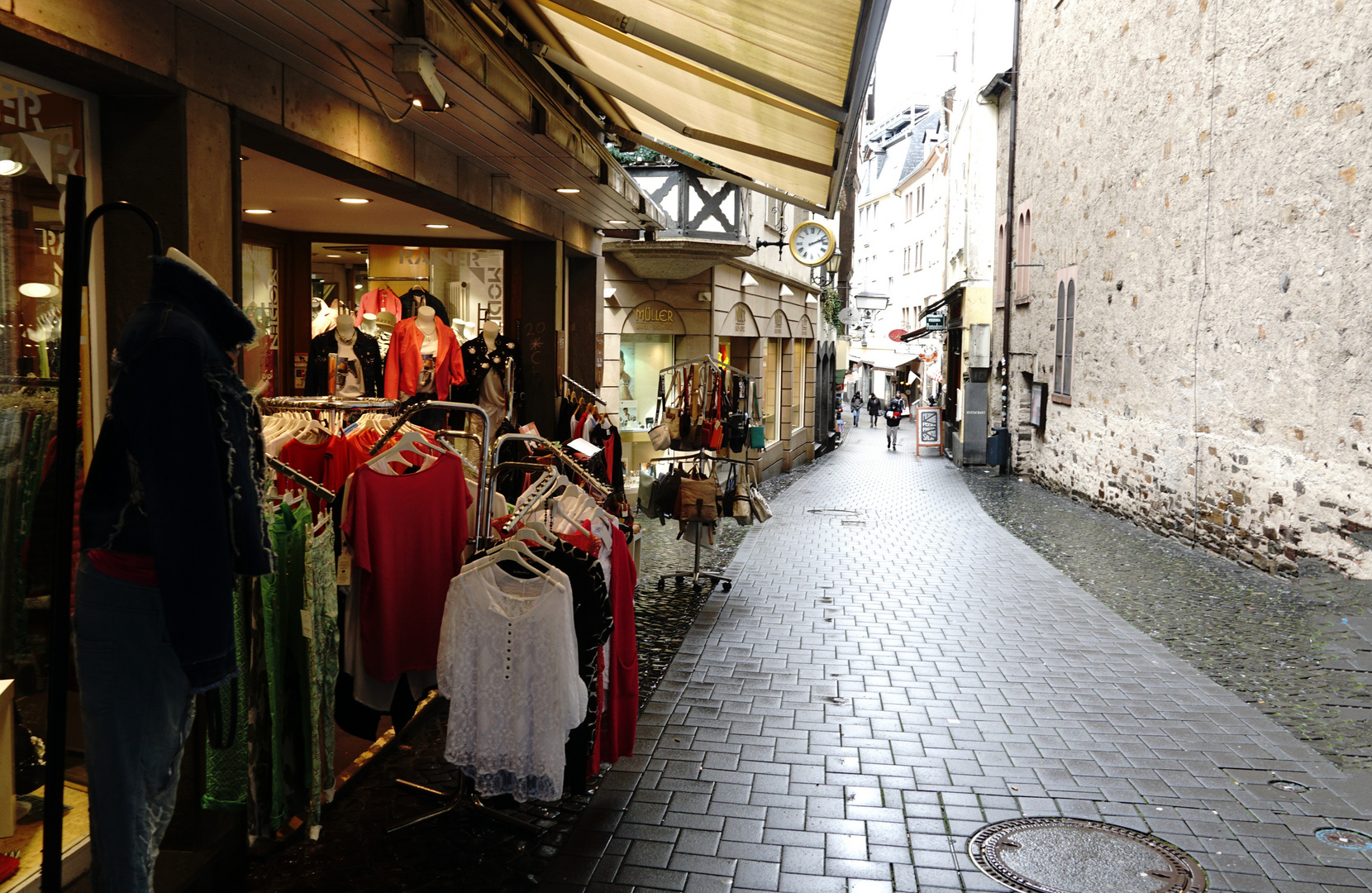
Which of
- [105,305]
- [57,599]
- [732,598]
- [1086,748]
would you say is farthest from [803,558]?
[57,599]

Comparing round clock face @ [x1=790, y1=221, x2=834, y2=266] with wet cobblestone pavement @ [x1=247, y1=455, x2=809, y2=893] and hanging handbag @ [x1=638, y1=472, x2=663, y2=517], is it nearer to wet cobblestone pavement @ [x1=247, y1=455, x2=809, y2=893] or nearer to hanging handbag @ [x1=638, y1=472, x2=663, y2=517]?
hanging handbag @ [x1=638, y1=472, x2=663, y2=517]

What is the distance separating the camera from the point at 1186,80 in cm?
1227

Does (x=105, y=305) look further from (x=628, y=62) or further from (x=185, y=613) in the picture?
(x=628, y=62)

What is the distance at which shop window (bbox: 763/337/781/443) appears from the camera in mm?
22906

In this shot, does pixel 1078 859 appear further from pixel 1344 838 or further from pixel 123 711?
pixel 123 711

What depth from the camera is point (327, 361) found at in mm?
7430

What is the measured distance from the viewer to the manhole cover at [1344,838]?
4188 millimetres

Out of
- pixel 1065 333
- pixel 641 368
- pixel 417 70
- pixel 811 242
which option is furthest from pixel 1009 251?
pixel 417 70

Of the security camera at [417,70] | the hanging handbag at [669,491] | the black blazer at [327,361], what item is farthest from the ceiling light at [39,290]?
the hanging handbag at [669,491]

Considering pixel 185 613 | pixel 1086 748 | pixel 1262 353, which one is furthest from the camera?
pixel 1262 353

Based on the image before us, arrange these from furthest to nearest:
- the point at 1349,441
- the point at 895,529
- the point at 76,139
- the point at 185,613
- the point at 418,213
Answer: the point at 895,529
the point at 1349,441
the point at 418,213
the point at 76,139
the point at 185,613

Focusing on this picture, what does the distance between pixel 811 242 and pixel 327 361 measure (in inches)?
585

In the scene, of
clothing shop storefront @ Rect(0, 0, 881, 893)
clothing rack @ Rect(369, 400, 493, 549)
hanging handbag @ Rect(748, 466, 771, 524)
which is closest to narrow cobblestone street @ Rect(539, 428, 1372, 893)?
clothing shop storefront @ Rect(0, 0, 881, 893)

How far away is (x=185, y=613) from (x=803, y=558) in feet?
29.0
